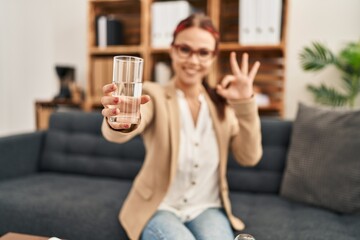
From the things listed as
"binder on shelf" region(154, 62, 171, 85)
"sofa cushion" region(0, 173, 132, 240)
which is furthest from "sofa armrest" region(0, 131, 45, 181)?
"binder on shelf" region(154, 62, 171, 85)

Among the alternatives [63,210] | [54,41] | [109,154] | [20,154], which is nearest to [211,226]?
[63,210]

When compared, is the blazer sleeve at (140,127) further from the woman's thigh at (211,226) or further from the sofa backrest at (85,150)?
the sofa backrest at (85,150)

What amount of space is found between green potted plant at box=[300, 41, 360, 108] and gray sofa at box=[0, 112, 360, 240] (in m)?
0.70

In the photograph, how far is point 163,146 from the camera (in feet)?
4.03

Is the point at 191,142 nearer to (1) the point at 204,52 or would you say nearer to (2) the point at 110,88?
(1) the point at 204,52

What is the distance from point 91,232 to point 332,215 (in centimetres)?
105

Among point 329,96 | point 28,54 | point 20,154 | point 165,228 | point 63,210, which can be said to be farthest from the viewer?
point 28,54

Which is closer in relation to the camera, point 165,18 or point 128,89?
point 128,89

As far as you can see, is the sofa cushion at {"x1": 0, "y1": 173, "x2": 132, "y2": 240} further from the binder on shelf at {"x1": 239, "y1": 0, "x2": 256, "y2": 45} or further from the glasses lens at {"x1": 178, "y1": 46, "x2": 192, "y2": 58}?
the binder on shelf at {"x1": 239, "y1": 0, "x2": 256, "y2": 45}

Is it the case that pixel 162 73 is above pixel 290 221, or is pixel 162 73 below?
above

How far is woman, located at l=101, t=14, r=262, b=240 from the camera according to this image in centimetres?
117

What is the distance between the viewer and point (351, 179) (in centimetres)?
141

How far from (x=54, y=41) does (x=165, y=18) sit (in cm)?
135

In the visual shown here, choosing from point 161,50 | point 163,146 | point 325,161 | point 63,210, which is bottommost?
point 63,210
